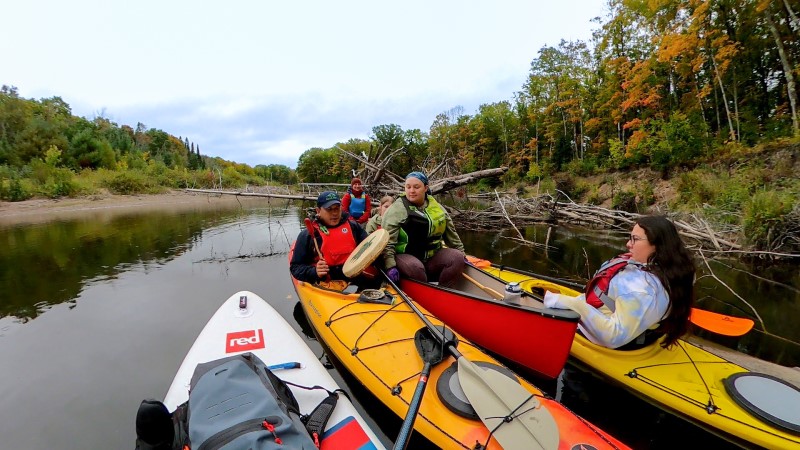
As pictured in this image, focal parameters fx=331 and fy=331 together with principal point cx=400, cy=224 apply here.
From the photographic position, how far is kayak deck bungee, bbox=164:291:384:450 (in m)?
2.05

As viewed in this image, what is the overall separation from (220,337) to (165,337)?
5.97ft

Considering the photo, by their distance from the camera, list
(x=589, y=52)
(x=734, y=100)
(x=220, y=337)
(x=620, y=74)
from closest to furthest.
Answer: (x=220, y=337) < (x=734, y=100) < (x=620, y=74) < (x=589, y=52)

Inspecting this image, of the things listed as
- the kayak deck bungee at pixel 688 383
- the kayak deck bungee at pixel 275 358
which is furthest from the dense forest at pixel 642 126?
the kayak deck bungee at pixel 275 358

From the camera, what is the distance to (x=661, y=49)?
640 inches

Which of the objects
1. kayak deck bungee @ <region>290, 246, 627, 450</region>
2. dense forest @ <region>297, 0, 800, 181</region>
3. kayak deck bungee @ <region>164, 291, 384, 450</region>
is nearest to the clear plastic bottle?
kayak deck bungee @ <region>290, 246, 627, 450</region>

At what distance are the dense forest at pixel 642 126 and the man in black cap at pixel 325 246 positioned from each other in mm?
7512

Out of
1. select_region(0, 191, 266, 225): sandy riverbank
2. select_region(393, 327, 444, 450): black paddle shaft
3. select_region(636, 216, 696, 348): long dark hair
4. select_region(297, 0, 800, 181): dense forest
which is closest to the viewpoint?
select_region(393, 327, 444, 450): black paddle shaft

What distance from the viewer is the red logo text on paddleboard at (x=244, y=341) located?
3207 millimetres

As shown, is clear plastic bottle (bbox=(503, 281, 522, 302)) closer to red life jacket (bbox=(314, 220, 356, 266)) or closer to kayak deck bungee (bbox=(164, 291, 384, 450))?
kayak deck bungee (bbox=(164, 291, 384, 450))

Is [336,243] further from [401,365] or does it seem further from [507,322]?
[507,322]

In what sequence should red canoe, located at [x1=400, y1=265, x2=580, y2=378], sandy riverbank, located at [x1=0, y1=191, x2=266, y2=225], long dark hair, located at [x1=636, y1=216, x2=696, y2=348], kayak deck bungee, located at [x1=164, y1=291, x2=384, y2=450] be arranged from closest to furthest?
kayak deck bungee, located at [x1=164, y1=291, x2=384, y2=450] < long dark hair, located at [x1=636, y1=216, x2=696, y2=348] < red canoe, located at [x1=400, y1=265, x2=580, y2=378] < sandy riverbank, located at [x1=0, y1=191, x2=266, y2=225]

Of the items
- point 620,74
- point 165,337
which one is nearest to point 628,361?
point 165,337

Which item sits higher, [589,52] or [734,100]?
[589,52]

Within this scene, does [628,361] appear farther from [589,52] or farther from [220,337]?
[589,52]
